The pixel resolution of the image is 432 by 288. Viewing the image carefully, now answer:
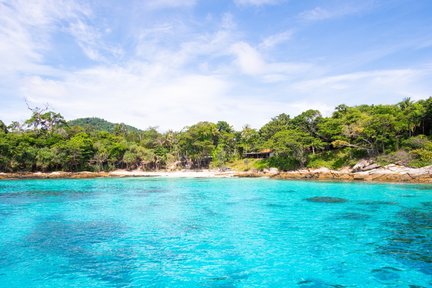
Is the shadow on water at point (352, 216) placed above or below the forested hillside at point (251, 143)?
below

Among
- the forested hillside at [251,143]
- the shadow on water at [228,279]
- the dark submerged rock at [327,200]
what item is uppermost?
the forested hillside at [251,143]

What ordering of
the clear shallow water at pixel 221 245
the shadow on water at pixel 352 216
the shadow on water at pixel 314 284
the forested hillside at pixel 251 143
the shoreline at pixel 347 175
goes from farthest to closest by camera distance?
the forested hillside at pixel 251 143 → the shoreline at pixel 347 175 → the shadow on water at pixel 352 216 → the clear shallow water at pixel 221 245 → the shadow on water at pixel 314 284

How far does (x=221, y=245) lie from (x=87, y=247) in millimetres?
6263

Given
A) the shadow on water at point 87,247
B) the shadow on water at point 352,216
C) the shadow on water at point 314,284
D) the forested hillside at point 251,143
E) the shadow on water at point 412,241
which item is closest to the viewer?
the shadow on water at point 314,284

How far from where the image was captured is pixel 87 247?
1367 cm

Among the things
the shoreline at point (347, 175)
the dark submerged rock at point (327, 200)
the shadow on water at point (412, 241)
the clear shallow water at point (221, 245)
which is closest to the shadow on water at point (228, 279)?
the clear shallow water at point (221, 245)

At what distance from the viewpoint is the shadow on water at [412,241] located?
11402 mm

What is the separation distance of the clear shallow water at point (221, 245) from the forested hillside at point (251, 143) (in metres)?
26.9

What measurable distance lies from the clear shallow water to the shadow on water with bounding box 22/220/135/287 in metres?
0.05

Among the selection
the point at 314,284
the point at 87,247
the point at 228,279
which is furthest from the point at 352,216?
the point at 87,247

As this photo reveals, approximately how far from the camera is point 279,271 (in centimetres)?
1088

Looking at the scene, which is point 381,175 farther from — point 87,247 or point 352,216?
point 87,247

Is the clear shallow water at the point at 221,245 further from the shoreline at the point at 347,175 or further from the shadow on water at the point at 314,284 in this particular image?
the shoreline at the point at 347,175

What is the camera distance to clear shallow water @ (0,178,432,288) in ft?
33.6
